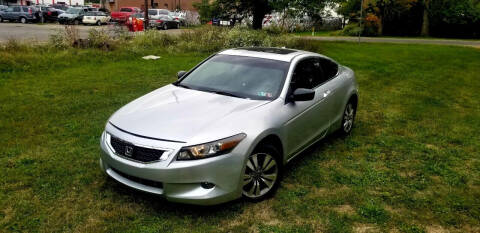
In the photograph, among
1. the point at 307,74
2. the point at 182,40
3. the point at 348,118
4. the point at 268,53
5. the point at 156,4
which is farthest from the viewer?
the point at 156,4

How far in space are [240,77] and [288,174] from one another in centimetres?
137

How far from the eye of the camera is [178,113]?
14.1ft

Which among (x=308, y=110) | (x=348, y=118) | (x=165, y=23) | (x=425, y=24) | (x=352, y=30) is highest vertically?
(x=425, y=24)

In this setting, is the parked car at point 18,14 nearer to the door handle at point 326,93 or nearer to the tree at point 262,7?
the tree at point 262,7

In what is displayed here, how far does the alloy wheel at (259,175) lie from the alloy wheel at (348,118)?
2.41 metres

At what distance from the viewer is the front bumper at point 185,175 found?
3701 mm

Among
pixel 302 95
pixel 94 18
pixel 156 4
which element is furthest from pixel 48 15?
pixel 302 95

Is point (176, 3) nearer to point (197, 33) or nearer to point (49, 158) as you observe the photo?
point (197, 33)

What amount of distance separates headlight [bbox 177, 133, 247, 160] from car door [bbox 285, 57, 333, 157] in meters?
0.96

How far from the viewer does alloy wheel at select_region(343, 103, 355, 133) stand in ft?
21.1

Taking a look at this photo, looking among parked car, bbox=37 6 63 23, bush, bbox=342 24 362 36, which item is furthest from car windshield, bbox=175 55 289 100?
parked car, bbox=37 6 63 23

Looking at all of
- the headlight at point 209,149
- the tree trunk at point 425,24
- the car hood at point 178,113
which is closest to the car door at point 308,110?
the car hood at point 178,113

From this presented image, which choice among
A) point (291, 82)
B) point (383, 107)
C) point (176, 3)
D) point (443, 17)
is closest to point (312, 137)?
point (291, 82)

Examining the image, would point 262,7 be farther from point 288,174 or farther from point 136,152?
point 136,152
